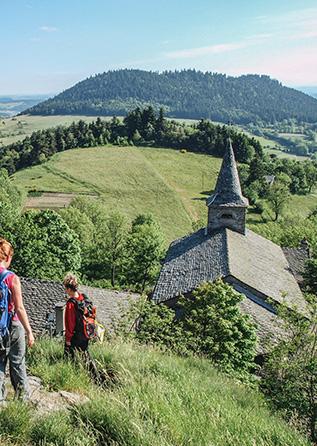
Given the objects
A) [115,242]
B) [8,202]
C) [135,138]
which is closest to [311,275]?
[115,242]

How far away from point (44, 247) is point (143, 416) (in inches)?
1226

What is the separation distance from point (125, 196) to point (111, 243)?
39.4m

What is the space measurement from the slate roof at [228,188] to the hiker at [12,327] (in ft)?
89.1

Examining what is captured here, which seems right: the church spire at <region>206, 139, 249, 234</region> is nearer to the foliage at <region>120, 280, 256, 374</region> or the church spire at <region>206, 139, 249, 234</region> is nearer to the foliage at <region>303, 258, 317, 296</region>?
the foliage at <region>303, 258, 317, 296</region>

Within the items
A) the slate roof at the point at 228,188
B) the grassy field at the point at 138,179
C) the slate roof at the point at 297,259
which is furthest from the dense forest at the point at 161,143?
the slate roof at the point at 228,188

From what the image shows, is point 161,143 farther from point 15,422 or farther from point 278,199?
point 15,422

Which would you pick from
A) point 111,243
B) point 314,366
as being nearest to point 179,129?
point 111,243

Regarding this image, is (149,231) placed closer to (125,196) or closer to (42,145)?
(125,196)

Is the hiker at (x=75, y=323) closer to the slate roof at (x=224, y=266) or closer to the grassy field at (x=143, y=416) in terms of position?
the grassy field at (x=143, y=416)

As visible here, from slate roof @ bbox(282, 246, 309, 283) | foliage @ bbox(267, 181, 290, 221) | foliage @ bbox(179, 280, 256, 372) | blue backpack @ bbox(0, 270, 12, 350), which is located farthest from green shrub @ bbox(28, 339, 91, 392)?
foliage @ bbox(267, 181, 290, 221)

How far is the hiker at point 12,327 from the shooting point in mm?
6910

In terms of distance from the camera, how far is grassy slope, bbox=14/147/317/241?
8462cm

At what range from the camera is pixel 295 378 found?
1082cm

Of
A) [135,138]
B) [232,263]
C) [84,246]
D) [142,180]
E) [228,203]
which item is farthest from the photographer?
[135,138]
